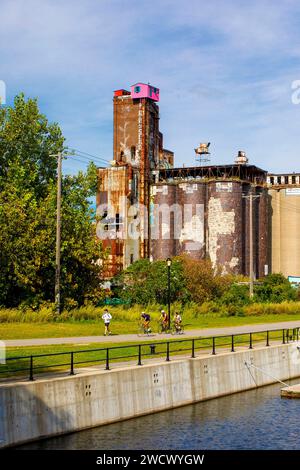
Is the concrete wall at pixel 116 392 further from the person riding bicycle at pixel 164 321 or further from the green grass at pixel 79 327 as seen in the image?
the green grass at pixel 79 327

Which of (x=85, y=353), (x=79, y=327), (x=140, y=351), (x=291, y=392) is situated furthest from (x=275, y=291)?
(x=140, y=351)

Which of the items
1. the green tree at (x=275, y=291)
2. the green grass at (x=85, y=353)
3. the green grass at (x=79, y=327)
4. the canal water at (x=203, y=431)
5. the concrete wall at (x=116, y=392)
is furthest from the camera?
the green tree at (x=275, y=291)

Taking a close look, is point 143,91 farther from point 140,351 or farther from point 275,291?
point 140,351

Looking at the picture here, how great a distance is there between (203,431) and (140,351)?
15.5 ft

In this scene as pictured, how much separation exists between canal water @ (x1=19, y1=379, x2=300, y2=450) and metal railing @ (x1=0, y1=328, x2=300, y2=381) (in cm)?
223

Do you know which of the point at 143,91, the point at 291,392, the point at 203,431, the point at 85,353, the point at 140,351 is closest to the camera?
the point at 203,431

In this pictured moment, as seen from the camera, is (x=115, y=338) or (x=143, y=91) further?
(x=143, y=91)

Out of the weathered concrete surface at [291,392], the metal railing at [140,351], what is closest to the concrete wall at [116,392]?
the metal railing at [140,351]

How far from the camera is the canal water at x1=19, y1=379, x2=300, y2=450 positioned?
23.0 m

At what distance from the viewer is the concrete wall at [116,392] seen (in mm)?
22250

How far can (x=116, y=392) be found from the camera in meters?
26.3

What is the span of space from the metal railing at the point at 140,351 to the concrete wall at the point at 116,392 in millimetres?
611
